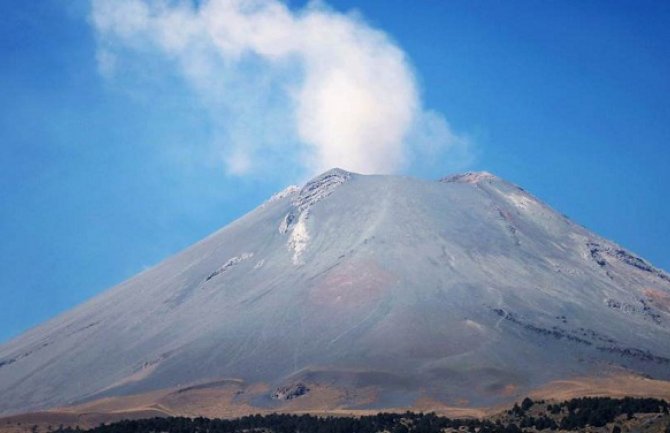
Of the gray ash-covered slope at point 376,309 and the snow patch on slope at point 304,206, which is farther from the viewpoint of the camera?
the snow patch on slope at point 304,206

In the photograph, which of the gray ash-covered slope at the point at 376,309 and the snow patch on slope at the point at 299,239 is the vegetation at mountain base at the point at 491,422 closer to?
the gray ash-covered slope at the point at 376,309

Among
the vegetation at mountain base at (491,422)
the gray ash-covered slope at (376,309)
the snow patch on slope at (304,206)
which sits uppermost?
the snow patch on slope at (304,206)

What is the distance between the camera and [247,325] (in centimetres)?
14100

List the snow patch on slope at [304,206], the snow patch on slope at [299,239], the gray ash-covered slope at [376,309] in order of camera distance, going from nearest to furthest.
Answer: the gray ash-covered slope at [376,309] < the snow patch on slope at [299,239] < the snow patch on slope at [304,206]

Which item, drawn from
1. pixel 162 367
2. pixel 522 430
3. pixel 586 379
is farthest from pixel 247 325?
pixel 522 430

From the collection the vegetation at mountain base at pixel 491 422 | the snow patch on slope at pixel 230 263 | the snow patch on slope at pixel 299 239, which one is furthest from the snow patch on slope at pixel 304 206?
the vegetation at mountain base at pixel 491 422

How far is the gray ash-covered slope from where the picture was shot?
404 ft

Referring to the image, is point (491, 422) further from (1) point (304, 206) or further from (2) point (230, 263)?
(1) point (304, 206)

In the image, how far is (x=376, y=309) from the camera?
139m

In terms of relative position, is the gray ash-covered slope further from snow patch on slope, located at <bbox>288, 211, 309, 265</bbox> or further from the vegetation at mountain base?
the vegetation at mountain base

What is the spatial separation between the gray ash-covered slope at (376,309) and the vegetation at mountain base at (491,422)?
63.6ft

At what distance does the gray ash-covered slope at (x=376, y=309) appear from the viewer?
12312cm

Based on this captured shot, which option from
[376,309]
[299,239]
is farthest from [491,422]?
[299,239]

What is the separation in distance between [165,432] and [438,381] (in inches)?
1564
